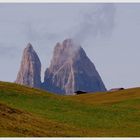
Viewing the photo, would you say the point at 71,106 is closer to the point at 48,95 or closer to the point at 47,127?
the point at 48,95

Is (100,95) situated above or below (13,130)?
above

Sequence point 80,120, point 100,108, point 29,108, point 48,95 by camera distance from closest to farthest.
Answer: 1. point 80,120
2. point 29,108
3. point 100,108
4. point 48,95

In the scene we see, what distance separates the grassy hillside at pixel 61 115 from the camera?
136 ft

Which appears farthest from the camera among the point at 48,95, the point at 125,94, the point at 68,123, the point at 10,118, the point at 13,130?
the point at 125,94

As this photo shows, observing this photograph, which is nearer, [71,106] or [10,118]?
[10,118]

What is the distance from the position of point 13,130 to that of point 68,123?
1303cm

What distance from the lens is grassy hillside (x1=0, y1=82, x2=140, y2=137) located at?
4147 centimetres

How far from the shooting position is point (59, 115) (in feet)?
185

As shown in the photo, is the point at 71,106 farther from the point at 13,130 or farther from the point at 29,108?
the point at 13,130

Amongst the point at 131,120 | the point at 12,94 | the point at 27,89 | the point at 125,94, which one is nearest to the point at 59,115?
the point at 131,120

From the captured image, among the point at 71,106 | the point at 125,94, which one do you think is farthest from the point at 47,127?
the point at 125,94

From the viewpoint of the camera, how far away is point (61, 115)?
185ft

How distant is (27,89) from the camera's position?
7200 cm

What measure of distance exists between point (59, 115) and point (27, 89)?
1639cm
